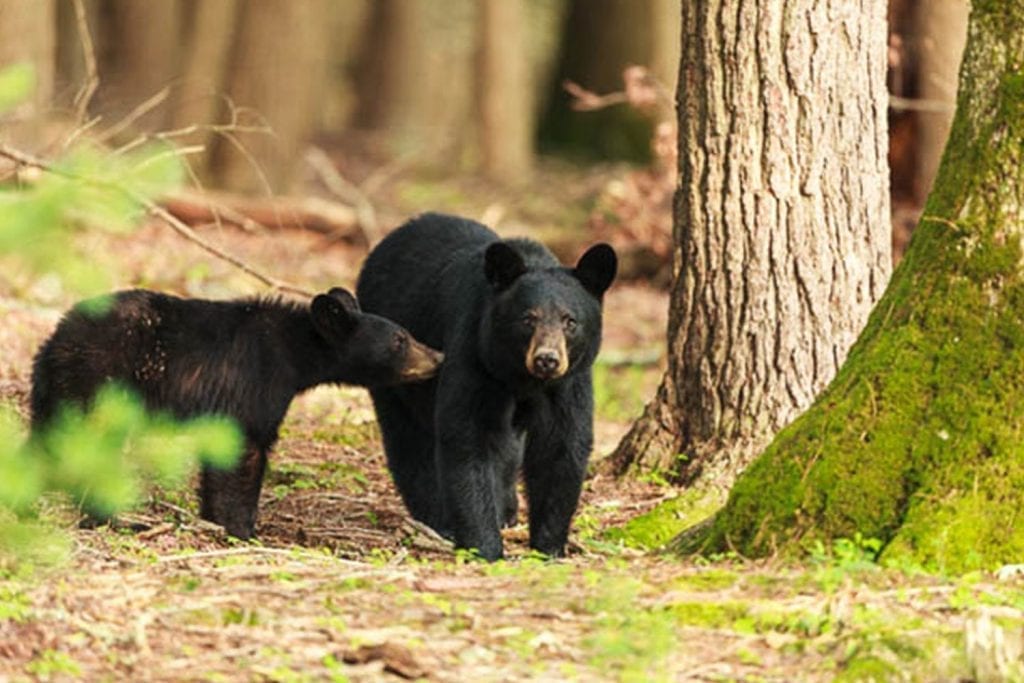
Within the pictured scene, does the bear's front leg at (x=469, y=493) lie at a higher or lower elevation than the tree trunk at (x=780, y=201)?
lower

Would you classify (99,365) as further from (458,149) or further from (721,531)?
(458,149)

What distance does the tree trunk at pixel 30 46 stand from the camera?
14.1m

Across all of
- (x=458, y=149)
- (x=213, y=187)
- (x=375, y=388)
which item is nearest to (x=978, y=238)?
(x=375, y=388)

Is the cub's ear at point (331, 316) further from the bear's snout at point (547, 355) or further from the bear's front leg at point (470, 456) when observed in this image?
the bear's snout at point (547, 355)

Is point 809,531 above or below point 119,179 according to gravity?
below

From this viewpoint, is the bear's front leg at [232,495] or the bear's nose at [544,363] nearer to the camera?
the bear's nose at [544,363]

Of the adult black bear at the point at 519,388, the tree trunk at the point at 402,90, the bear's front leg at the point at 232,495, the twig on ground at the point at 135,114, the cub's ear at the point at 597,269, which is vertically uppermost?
the tree trunk at the point at 402,90

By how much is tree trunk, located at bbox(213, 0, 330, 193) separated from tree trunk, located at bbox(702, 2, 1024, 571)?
16.1 meters

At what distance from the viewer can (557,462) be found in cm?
823

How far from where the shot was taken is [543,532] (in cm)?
822

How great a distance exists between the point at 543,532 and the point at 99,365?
7.24 ft

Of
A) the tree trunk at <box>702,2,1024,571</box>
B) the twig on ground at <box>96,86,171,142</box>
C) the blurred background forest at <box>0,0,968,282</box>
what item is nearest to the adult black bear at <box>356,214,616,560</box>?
the tree trunk at <box>702,2,1024,571</box>

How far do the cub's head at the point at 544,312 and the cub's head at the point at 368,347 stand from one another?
0.85m

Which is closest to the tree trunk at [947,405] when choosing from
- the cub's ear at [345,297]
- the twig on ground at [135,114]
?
the cub's ear at [345,297]
